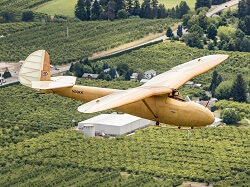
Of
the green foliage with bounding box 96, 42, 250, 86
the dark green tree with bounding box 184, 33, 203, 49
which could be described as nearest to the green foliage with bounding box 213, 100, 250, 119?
the green foliage with bounding box 96, 42, 250, 86

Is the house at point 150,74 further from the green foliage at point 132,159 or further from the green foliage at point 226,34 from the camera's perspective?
the green foliage at point 132,159

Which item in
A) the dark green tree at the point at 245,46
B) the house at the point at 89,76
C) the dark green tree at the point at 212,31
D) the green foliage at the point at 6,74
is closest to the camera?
the green foliage at the point at 6,74

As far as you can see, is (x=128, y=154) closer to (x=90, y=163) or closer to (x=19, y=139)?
(x=90, y=163)

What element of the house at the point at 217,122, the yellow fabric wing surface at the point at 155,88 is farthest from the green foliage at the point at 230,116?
the yellow fabric wing surface at the point at 155,88

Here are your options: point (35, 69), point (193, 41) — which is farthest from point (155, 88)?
point (193, 41)

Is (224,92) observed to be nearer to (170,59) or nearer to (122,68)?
(122,68)

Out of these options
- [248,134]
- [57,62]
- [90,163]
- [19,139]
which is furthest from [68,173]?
[57,62]

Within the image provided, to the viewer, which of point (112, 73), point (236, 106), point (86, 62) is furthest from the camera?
point (86, 62)
